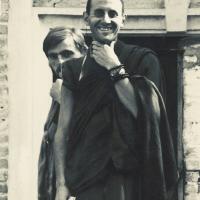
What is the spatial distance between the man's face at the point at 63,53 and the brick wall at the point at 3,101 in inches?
38.9

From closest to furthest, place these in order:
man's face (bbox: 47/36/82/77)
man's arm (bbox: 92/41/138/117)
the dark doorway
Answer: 1. man's arm (bbox: 92/41/138/117)
2. man's face (bbox: 47/36/82/77)
3. the dark doorway

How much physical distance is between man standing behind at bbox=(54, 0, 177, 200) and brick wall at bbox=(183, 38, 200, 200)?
1.55 m

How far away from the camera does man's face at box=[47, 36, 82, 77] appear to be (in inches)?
263

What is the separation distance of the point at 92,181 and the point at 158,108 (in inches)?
15.7

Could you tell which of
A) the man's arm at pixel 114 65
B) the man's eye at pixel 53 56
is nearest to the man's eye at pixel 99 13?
Answer: the man's arm at pixel 114 65

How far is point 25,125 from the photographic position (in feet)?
25.2

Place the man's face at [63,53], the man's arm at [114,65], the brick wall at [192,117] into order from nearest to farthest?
the man's arm at [114,65]
the man's face at [63,53]
the brick wall at [192,117]

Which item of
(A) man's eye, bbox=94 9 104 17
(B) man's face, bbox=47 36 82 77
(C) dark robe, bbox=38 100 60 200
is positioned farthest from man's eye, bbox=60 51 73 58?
(A) man's eye, bbox=94 9 104 17

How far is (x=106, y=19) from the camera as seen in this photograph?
607 cm

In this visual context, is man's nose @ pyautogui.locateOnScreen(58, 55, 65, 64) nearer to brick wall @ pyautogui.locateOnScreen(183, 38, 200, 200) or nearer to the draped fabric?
the draped fabric

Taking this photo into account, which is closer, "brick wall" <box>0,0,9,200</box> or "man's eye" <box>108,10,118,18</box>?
"man's eye" <box>108,10,118,18</box>

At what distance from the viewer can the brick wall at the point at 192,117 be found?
7.62 m

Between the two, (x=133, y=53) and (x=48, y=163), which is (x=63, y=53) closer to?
(x=48, y=163)

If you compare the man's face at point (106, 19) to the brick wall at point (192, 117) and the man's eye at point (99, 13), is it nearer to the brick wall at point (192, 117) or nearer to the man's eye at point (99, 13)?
the man's eye at point (99, 13)
